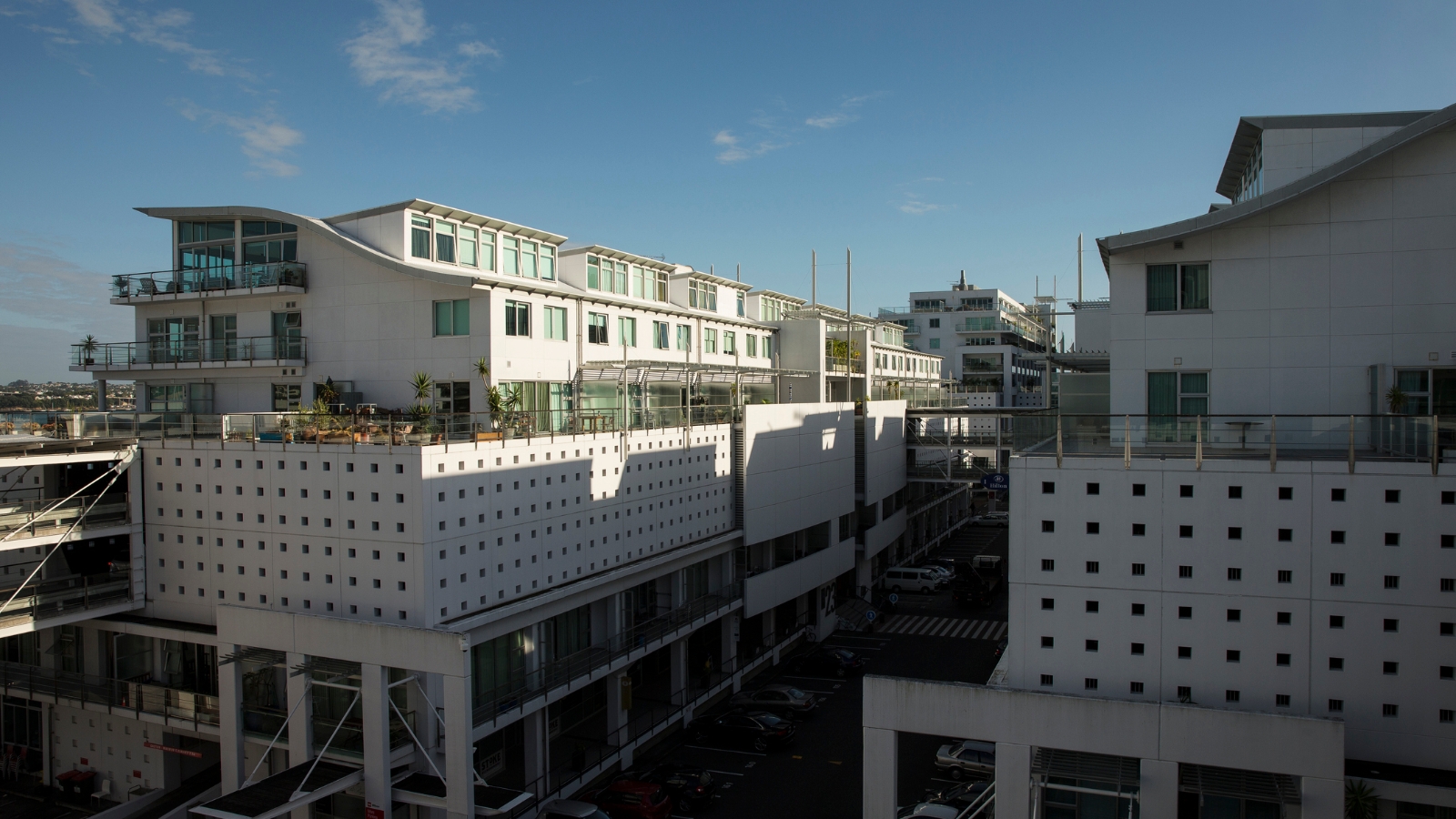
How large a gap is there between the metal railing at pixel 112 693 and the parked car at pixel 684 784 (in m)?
12.5

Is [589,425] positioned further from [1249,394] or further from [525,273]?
[1249,394]

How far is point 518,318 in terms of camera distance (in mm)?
30891

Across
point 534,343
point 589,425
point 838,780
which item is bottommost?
point 838,780

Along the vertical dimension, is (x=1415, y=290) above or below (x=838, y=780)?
above

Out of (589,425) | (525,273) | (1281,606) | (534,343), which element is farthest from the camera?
(525,273)

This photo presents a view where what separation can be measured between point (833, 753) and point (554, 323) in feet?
59.7

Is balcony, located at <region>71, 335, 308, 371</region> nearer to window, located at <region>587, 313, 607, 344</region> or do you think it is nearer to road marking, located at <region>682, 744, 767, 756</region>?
window, located at <region>587, 313, 607, 344</region>

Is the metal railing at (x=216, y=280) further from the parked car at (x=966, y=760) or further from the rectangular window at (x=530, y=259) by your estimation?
the parked car at (x=966, y=760)

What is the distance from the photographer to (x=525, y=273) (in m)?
35.4

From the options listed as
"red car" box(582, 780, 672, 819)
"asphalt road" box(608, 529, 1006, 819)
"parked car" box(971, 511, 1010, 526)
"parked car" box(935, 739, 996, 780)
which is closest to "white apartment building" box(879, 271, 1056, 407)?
"parked car" box(971, 511, 1010, 526)

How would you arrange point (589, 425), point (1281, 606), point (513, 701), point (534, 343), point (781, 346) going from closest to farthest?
point (1281, 606) < point (513, 701) < point (589, 425) < point (534, 343) < point (781, 346)

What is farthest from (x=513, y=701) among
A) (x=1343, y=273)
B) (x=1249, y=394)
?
(x=1343, y=273)

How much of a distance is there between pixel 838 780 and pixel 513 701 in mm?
10397

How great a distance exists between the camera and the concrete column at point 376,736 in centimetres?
2142
